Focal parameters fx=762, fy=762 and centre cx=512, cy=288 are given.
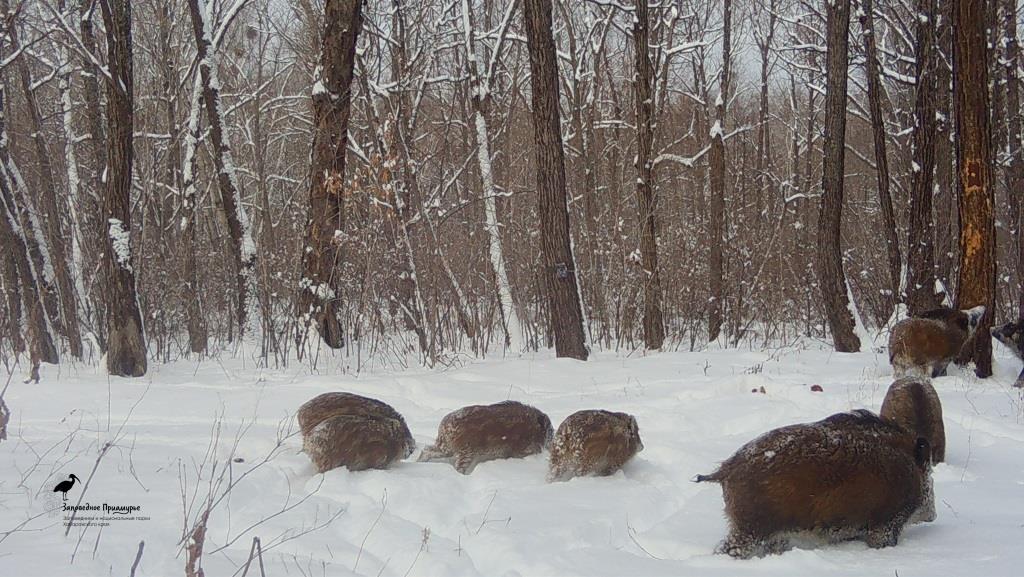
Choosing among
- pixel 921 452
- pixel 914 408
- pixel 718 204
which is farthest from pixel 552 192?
pixel 718 204

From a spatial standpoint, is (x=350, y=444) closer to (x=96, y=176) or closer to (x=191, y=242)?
(x=191, y=242)

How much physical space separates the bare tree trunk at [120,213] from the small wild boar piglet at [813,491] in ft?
24.5

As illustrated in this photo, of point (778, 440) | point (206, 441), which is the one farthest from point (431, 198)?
point (778, 440)

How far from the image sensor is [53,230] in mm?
14602

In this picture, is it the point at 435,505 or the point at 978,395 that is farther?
the point at 978,395

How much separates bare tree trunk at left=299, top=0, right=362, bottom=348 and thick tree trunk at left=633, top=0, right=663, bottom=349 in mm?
5029

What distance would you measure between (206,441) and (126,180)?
501cm

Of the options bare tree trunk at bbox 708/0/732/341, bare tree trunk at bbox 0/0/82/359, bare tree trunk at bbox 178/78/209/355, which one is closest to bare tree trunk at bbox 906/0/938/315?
bare tree trunk at bbox 708/0/732/341

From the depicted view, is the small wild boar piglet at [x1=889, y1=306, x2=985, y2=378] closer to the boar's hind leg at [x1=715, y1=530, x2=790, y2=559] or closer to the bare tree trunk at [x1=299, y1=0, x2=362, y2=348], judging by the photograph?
the boar's hind leg at [x1=715, y1=530, x2=790, y2=559]

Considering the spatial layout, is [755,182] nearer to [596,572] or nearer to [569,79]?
[569,79]

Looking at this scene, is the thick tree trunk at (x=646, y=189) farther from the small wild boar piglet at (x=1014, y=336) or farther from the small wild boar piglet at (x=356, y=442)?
the small wild boar piglet at (x=356, y=442)

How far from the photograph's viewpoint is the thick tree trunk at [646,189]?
12.3m

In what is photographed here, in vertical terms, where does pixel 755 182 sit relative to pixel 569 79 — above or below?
below

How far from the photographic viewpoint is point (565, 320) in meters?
9.22
